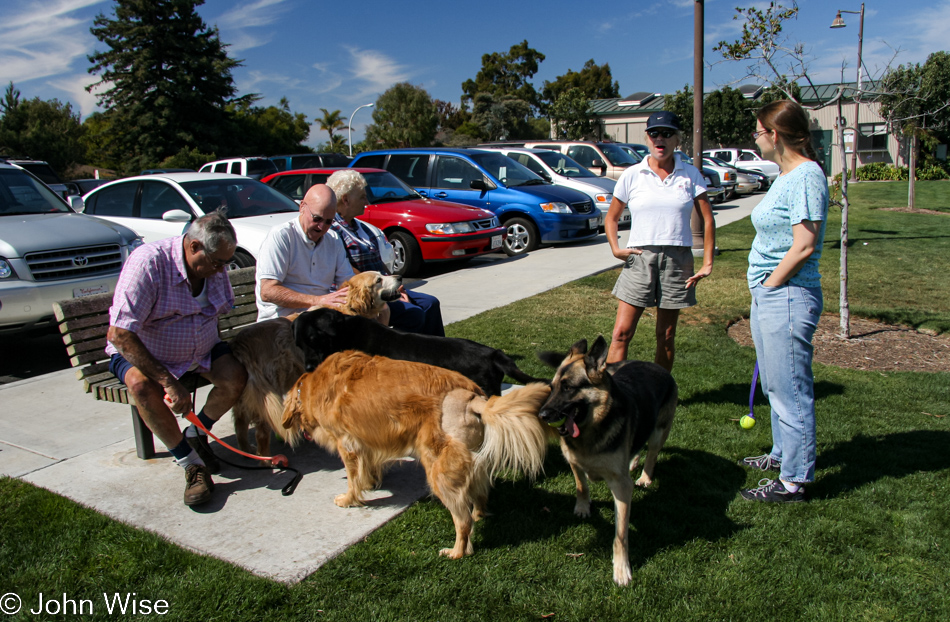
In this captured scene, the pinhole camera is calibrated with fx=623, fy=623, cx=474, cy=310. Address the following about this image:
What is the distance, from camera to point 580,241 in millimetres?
13953

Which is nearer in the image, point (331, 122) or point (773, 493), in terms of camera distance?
point (773, 493)

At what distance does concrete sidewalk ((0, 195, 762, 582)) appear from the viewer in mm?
3164

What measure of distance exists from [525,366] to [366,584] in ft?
9.98

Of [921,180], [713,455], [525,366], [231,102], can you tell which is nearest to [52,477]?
[525,366]

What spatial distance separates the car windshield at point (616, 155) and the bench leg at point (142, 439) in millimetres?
17021

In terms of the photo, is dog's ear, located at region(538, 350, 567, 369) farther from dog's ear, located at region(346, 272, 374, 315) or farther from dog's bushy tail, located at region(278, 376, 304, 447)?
dog's ear, located at region(346, 272, 374, 315)

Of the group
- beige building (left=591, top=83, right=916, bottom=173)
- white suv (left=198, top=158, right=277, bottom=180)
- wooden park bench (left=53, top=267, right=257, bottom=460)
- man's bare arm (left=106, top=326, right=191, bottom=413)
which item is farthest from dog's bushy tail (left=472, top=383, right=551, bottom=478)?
beige building (left=591, top=83, right=916, bottom=173)

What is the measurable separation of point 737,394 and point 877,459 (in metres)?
1.26

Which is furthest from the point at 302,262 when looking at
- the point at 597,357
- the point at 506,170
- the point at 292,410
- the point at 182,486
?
the point at 506,170

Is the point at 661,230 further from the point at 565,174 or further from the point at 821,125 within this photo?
the point at 821,125

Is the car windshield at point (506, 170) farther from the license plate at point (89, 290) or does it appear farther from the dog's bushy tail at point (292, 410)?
the dog's bushy tail at point (292, 410)

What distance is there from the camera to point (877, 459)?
3953 millimetres

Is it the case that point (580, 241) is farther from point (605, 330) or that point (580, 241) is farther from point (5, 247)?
point (5, 247)

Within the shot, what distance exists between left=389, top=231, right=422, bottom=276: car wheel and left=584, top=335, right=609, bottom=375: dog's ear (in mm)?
7821
